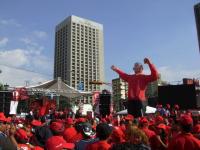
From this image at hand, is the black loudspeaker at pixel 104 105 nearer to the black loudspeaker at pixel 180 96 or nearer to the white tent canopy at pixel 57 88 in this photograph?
the black loudspeaker at pixel 180 96

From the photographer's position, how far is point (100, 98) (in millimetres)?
16484

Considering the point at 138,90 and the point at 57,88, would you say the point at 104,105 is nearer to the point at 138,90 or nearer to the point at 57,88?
the point at 138,90

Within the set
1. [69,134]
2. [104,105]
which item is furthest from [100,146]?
[104,105]

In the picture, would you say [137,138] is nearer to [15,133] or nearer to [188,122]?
[188,122]

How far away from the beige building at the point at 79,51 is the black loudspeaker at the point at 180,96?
8310 centimetres

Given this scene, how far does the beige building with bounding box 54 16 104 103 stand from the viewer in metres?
107

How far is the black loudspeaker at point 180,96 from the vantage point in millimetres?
18547

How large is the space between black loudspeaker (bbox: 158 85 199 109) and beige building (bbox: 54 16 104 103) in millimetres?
83104

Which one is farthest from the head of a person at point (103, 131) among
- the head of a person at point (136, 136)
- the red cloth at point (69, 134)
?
the red cloth at point (69, 134)

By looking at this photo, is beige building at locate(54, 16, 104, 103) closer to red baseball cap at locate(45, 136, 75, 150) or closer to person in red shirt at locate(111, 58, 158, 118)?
person in red shirt at locate(111, 58, 158, 118)

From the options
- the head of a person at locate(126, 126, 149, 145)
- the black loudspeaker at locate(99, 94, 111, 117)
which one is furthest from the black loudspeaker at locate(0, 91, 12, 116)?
the head of a person at locate(126, 126, 149, 145)

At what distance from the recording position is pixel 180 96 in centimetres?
1872

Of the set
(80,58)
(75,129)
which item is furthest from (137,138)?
(80,58)

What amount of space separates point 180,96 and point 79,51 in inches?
3750
